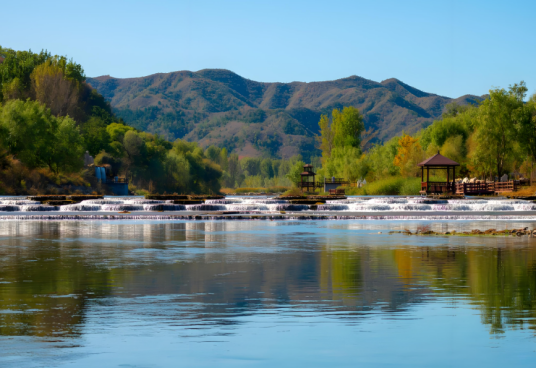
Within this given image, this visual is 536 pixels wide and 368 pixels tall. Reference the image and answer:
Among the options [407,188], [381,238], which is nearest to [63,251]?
[381,238]

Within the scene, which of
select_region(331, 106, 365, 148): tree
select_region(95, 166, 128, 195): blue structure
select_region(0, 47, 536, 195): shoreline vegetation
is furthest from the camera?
select_region(331, 106, 365, 148): tree

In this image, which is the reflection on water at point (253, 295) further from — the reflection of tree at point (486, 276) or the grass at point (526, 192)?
the grass at point (526, 192)

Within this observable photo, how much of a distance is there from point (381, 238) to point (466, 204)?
25.6 meters

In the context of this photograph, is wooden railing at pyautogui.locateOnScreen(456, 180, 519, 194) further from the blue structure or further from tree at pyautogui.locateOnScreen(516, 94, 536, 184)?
the blue structure

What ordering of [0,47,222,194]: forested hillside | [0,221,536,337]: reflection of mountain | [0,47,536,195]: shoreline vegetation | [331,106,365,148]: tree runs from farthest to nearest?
[331,106,365,148]: tree → [0,47,222,194]: forested hillside → [0,47,536,195]: shoreline vegetation → [0,221,536,337]: reflection of mountain

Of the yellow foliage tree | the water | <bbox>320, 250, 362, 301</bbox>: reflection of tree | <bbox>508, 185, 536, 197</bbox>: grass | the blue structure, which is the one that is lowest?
<bbox>320, 250, 362, 301</bbox>: reflection of tree

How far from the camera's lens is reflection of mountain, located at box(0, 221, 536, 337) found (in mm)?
9406

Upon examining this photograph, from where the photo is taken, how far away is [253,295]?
10.9 metres

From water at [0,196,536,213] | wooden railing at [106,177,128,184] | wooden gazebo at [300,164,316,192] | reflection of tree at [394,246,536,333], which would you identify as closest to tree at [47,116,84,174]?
wooden railing at [106,177,128,184]

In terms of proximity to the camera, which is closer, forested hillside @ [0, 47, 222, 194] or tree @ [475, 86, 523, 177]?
tree @ [475, 86, 523, 177]

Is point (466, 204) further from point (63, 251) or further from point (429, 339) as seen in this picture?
point (429, 339)

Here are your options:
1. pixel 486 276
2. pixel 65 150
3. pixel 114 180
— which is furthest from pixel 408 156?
pixel 486 276

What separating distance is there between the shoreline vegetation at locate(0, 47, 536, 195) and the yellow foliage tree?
0.18 meters

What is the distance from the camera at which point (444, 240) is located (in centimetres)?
2244
